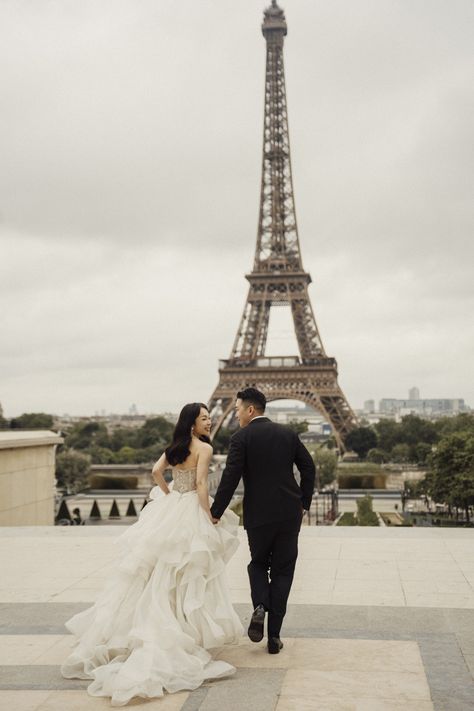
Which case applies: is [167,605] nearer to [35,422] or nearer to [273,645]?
[273,645]

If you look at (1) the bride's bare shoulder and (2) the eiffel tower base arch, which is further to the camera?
(2) the eiffel tower base arch

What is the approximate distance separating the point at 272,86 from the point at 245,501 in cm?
6999

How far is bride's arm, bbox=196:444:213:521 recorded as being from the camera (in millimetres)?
5691

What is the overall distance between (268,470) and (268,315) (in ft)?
211

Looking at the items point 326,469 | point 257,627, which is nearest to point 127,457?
point 326,469

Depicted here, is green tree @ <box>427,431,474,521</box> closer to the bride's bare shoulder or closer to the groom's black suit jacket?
the groom's black suit jacket

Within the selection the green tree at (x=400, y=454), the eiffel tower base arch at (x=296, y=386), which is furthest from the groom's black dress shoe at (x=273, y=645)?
the green tree at (x=400, y=454)

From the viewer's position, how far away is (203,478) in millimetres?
5715

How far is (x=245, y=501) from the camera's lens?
5.82 metres

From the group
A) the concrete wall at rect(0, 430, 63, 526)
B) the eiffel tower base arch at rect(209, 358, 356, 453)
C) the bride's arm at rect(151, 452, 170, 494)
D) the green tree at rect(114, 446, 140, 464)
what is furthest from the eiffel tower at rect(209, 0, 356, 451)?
the bride's arm at rect(151, 452, 170, 494)

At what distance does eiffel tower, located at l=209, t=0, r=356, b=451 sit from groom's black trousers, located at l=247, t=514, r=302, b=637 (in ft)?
188

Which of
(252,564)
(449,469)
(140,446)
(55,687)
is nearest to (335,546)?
(252,564)

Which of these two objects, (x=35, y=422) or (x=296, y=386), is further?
(x=35, y=422)

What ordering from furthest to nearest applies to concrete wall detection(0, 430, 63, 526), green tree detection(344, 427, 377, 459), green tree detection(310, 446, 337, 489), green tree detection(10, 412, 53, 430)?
green tree detection(10, 412, 53, 430) → green tree detection(344, 427, 377, 459) → green tree detection(310, 446, 337, 489) → concrete wall detection(0, 430, 63, 526)
